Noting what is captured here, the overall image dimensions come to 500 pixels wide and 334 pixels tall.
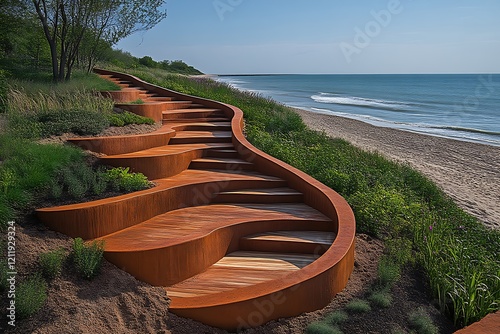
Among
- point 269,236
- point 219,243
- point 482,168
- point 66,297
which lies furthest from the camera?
point 482,168

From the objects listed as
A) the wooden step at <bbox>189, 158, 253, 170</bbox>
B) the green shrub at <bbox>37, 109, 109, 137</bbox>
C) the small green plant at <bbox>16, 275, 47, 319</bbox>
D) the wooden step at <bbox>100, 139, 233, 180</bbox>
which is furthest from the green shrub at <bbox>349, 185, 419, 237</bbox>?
the green shrub at <bbox>37, 109, 109, 137</bbox>

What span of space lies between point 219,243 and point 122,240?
110cm

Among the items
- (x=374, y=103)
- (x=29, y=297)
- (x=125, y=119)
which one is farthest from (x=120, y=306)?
(x=374, y=103)

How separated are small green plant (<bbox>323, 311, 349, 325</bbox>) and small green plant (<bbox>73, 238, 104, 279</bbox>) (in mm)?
2212

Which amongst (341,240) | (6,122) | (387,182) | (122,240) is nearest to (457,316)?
(341,240)

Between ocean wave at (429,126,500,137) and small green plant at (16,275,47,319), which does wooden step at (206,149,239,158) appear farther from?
ocean wave at (429,126,500,137)

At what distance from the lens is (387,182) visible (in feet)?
26.8

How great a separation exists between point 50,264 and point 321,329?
8.19 ft

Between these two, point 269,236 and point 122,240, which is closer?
point 122,240

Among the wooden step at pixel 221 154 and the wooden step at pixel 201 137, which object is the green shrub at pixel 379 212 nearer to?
the wooden step at pixel 221 154

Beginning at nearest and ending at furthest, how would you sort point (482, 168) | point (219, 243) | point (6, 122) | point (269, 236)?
point (219, 243)
point (269, 236)
point (6, 122)
point (482, 168)

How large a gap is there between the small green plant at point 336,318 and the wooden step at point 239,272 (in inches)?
26.6

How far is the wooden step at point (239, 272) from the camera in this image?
4.27 metres

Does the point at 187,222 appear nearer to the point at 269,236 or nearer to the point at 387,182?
the point at 269,236
